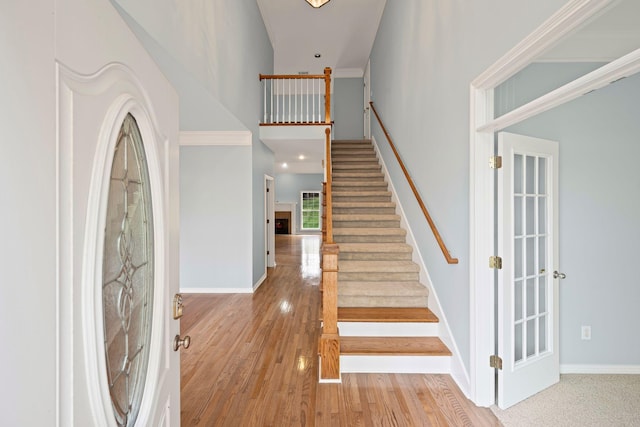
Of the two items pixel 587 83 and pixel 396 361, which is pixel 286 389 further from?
pixel 587 83

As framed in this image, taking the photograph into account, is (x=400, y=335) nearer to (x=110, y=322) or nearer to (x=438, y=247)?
(x=438, y=247)

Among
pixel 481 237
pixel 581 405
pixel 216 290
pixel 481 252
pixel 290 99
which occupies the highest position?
pixel 290 99

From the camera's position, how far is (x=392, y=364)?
2.65 metres

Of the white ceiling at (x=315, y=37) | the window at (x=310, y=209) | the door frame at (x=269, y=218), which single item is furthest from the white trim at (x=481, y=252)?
the window at (x=310, y=209)

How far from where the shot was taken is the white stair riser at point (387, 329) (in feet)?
9.62

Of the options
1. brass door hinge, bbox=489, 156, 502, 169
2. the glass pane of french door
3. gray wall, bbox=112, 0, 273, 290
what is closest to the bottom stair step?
the glass pane of french door

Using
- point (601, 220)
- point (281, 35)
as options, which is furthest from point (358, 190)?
point (281, 35)

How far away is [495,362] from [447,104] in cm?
211

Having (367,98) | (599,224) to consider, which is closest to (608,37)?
(599,224)

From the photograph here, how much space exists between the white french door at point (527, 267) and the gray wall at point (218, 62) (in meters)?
2.52

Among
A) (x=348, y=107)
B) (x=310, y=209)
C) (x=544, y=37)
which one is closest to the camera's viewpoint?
(x=544, y=37)

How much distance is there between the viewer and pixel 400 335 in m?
2.94

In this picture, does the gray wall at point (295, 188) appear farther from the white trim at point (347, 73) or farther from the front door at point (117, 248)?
the front door at point (117, 248)

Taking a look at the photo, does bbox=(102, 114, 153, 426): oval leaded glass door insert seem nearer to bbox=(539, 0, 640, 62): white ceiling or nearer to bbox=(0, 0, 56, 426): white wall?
bbox=(0, 0, 56, 426): white wall
